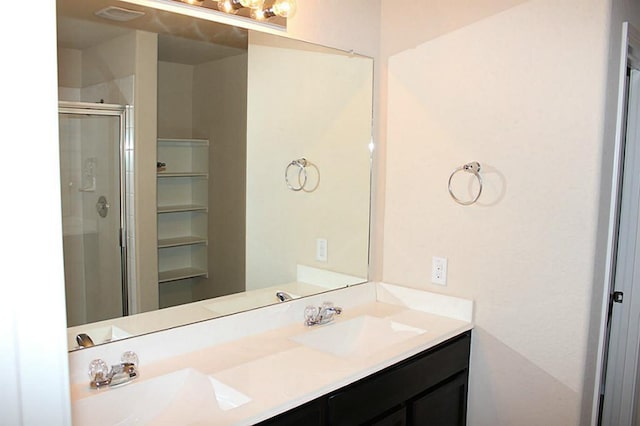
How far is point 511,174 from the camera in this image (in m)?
1.90

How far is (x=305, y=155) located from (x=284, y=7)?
605mm

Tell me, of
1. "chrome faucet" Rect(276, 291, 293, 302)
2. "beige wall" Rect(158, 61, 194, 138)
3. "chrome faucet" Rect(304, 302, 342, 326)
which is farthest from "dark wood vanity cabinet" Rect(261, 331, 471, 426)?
"beige wall" Rect(158, 61, 194, 138)

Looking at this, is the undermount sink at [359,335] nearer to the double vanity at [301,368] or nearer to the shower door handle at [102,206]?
the double vanity at [301,368]

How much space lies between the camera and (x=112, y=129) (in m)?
1.47

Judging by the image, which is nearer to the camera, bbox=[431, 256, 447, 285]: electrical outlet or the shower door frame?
the shower door frame

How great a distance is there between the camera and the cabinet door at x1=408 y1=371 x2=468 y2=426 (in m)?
1.81

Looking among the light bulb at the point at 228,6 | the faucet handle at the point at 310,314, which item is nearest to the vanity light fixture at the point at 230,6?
the light bulb at the point at 228,6

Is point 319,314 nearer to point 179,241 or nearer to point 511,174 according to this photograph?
point 179,241

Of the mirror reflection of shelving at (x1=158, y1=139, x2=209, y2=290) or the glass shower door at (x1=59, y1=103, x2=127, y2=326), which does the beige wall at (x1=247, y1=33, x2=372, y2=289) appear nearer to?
the mirror reflection of shelving at (x1=158, y1=139, x2=209, y2=290)

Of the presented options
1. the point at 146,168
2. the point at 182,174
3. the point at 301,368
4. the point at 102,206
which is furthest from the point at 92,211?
the point at 301,368

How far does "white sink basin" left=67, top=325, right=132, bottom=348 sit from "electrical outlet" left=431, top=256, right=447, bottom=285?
49.3 inches

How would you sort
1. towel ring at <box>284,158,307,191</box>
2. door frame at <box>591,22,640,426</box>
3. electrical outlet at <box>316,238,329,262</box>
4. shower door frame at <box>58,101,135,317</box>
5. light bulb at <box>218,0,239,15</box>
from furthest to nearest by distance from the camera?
electrical outlet at <box>316,238,329,262</box>
towel ring at <box>284,158,307,191</box>
door frame at <box>591,22,640,426</box>
light bulb at <box>218,0,239,15</box>
shower door frame at <box>58,101,135,317</box>

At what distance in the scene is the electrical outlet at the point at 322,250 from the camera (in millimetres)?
2225

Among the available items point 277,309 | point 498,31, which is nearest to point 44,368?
point 277,309
